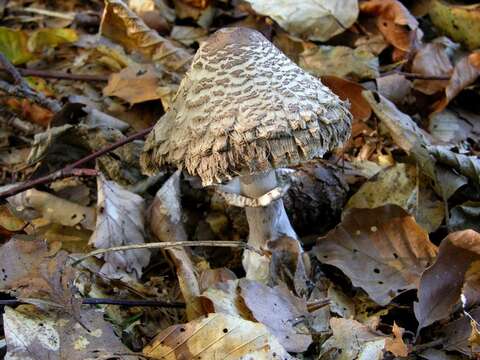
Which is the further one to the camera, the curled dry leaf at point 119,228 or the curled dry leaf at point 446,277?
the curled dry leaf at point 119,228

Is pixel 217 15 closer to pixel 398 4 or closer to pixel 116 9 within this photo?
pixel 116 9

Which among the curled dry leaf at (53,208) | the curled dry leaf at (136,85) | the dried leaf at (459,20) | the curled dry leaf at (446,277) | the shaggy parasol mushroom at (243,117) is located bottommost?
the curled dry leaf at (53,208)

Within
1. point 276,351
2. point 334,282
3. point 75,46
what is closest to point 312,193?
point 334,282

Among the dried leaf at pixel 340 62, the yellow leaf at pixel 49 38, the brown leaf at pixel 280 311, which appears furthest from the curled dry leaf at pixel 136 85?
the brown leaf at pixel 280 311

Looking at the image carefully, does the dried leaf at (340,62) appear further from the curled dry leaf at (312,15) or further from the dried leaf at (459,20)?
the dried leaf at (459,20)

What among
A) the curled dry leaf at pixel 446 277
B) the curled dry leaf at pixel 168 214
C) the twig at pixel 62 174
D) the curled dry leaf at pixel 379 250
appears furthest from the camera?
the curled dry leaf at pixel 168 214

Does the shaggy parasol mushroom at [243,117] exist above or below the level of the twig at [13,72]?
above

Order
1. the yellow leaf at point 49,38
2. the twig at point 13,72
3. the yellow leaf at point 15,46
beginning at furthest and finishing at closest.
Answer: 1. the yellow leaf at point 49,38
2. the yellow leaf at point 15,46
3. the twig at point 13,72

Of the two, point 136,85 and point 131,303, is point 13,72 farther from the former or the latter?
point 131,303
